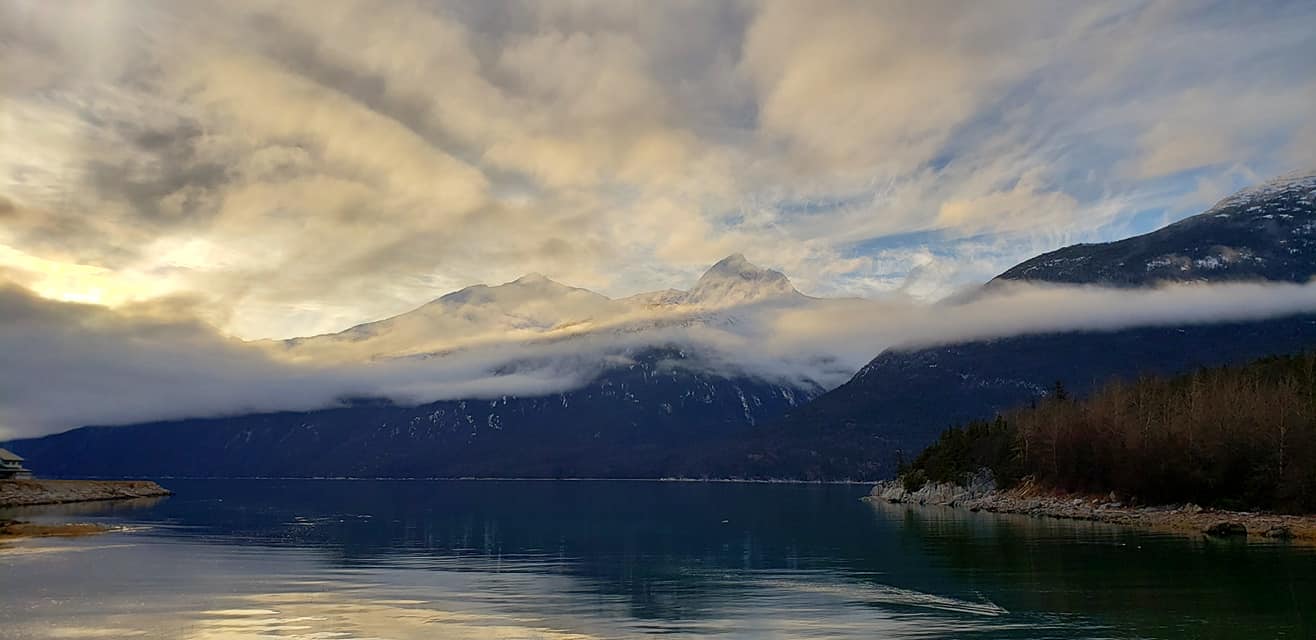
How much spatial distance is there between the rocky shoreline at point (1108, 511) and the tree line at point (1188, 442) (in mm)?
2781

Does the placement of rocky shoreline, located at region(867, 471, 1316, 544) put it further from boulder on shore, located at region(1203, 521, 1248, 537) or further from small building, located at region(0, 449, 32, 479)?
small building, located at region(0, 449, 32, 479)

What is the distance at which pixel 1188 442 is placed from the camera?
11794cm

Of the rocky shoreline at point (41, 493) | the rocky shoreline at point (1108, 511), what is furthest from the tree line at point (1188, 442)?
the rocky shoreline at point (41, 493)

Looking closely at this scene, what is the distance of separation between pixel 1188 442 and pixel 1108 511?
517 inches

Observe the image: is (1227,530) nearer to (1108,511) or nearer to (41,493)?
(1108,511)

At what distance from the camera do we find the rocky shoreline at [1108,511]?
292ft

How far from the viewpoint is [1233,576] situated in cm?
5784

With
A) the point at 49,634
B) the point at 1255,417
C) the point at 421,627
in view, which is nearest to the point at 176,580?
the point at 49,634

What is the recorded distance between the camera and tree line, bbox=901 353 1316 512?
348 feet

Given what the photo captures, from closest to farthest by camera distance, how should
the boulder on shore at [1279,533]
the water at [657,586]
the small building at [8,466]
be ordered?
1. the water at [657,586]
2. the boulder on shore at [1279,533]
3. the small building at [8,466]

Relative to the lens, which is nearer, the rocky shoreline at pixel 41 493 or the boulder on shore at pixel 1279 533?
the boulder on shore at pixel 1279 533

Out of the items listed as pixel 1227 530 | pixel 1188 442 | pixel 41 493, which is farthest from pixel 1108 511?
pixel 41 493

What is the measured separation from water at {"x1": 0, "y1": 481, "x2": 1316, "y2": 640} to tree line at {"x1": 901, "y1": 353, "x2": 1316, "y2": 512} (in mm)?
19503

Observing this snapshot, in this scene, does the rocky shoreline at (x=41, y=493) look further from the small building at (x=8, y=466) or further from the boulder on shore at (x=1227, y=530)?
the boulder on shore at (x=1227, y=530)
